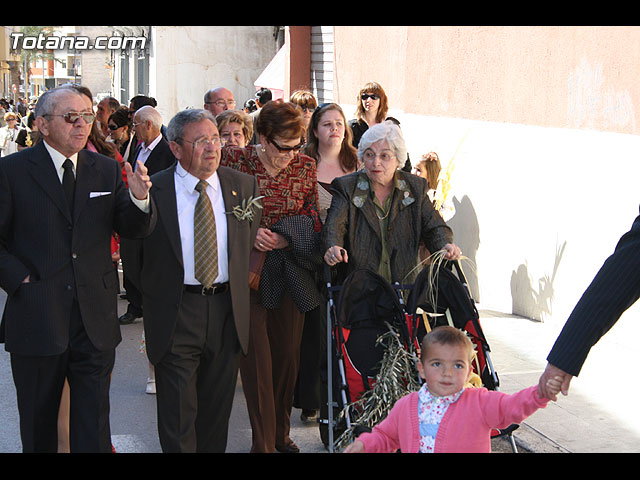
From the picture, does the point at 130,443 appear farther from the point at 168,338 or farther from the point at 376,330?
the point at 376,330

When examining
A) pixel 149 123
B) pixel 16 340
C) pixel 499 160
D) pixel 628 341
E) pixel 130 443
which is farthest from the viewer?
pixel 499 160

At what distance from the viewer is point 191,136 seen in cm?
474

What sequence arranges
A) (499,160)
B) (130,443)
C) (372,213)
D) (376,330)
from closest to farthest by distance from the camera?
(376,330) → (372,213) → (130,443) → (499,160)

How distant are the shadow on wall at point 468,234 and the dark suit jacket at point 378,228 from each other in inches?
190

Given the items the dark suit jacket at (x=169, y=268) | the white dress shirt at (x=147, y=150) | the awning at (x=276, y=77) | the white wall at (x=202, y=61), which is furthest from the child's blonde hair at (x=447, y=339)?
the white wall at (x=202, y=61)

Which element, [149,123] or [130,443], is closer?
[130,443]

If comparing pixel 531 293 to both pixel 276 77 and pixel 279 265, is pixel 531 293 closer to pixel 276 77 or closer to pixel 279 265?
pixel 279 265

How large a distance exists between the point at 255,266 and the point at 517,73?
518cm

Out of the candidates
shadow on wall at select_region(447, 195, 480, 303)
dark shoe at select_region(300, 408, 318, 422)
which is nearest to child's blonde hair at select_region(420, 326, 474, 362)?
dark shoe at select_region(300, 408, 318, 422)

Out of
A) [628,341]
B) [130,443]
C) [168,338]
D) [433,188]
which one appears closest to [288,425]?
[130,443]

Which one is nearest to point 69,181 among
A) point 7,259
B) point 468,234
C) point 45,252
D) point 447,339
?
point 45,252

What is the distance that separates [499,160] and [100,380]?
6347mm

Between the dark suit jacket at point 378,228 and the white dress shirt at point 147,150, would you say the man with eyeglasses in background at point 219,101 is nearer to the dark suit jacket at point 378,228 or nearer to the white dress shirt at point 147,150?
the white dress shirt at point 147,150

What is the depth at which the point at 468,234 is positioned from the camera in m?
10.5
